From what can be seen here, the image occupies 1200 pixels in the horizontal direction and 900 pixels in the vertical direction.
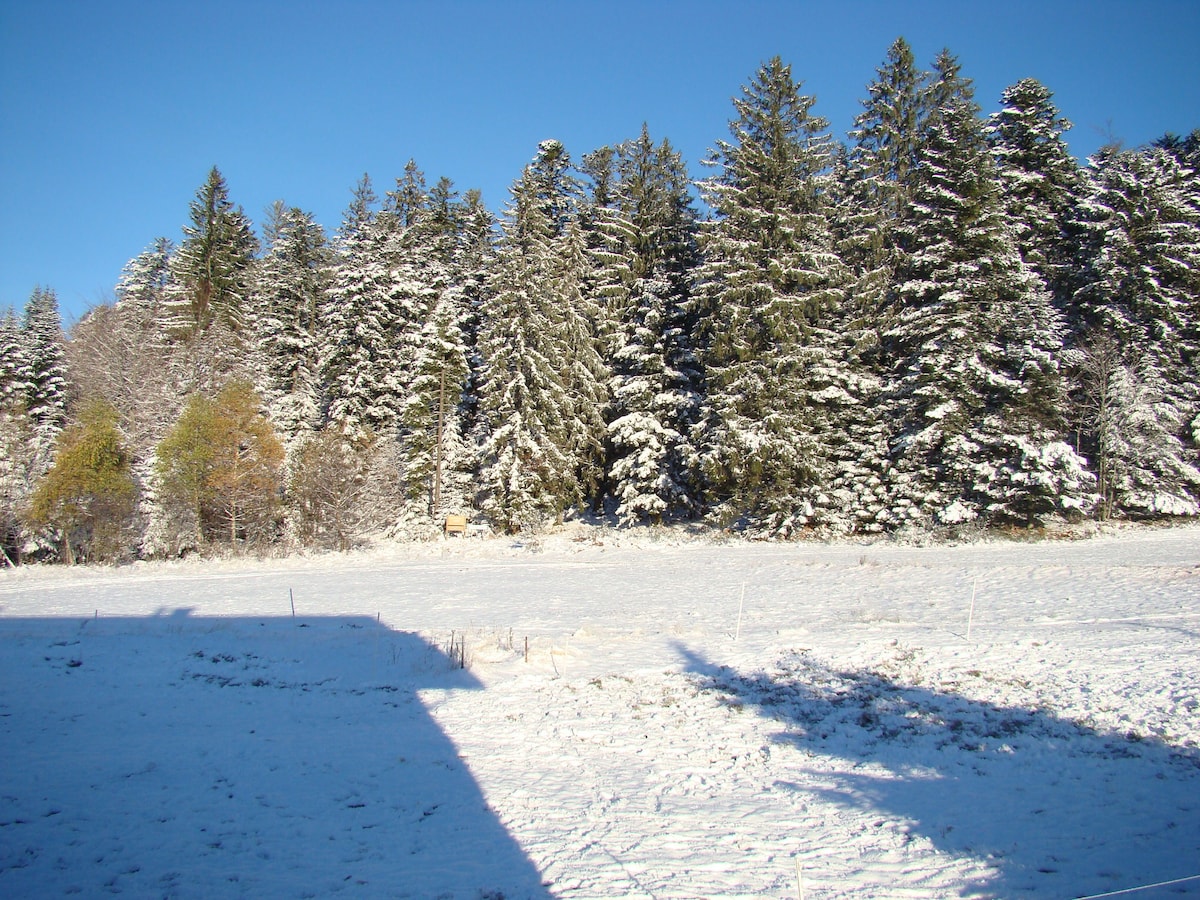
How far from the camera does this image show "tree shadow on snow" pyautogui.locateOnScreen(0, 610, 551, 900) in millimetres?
5656

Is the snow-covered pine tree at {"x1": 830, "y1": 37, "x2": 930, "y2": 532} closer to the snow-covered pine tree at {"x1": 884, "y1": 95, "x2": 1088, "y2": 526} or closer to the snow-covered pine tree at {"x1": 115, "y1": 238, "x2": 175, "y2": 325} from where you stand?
the snow-covered pine tree at {"x1": 884, "y1": 95, "x2": 1088, "y2": 526}

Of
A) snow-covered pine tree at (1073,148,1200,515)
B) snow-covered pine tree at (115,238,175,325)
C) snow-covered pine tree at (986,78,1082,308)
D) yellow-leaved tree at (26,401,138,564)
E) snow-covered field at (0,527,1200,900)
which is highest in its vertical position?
snow-covered pine tree at (115,238,175,325)

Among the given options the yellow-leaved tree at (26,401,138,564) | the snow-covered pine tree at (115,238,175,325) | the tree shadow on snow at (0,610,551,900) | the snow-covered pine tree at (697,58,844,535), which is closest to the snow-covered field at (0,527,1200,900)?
A: the tree shadow on snow at (0,610,551,900)

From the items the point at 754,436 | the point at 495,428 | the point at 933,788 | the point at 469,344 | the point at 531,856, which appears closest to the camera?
the point at 531,856

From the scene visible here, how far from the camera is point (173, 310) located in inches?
1966

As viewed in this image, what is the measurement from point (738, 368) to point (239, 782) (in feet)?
77.4

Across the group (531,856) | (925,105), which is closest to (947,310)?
(925,105)

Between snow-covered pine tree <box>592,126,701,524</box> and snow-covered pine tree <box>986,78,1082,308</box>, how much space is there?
1461 centimetres

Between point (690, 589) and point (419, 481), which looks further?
point (419, 481)

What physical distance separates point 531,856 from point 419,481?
33.1m

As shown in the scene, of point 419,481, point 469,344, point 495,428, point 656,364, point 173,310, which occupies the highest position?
point 173,310

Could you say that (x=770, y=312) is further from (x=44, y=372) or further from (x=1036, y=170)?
(x=44, y=372)

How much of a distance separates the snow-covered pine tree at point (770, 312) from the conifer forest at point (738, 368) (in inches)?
5.3

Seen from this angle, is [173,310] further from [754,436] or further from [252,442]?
[754,436]
